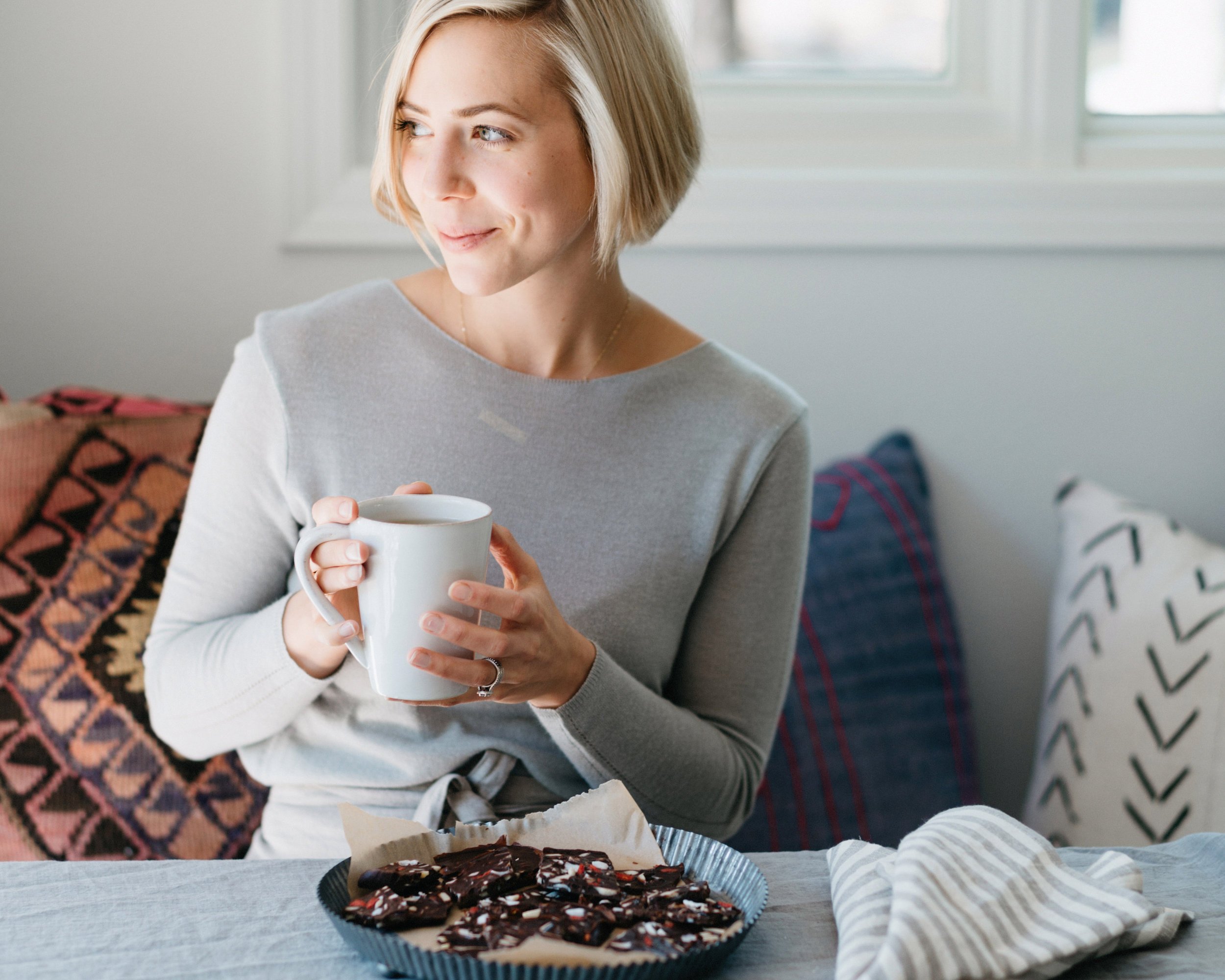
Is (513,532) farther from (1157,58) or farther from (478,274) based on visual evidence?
(1157,58)

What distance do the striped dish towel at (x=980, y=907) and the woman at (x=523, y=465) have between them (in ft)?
0.95

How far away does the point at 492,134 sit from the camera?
3.06 ft

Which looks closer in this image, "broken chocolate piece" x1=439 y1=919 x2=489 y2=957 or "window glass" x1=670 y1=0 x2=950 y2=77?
"broken chocolate piece" x1=439 y1=919 x2=489 y2=957

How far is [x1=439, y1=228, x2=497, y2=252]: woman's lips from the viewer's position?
936 mm

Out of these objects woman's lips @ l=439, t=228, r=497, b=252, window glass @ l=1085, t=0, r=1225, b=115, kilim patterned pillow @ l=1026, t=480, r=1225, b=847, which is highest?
window glass @ l=1085, t=0, r=1225, b=115

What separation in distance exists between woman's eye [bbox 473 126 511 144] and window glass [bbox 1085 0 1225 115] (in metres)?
1.19

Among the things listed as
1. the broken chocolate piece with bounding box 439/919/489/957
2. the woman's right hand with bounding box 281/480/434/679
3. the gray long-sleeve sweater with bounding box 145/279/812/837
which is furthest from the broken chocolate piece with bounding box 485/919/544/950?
the gray long-sleeve sweater with bounding box 145/279/812/837

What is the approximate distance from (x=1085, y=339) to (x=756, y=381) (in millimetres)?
766

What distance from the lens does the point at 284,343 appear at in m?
1.06

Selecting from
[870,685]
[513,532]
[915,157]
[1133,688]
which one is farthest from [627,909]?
[915,157]

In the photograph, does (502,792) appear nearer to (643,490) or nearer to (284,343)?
(643,490)

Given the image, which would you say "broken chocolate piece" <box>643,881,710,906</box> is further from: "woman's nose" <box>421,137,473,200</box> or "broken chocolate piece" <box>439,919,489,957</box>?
"woman's nose" <box>421,137,473,200</box>

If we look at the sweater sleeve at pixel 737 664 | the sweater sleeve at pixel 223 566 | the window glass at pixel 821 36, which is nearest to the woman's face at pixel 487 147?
the sweater sleeve at pixel 223 566

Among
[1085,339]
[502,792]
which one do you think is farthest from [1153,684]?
[502,792]
